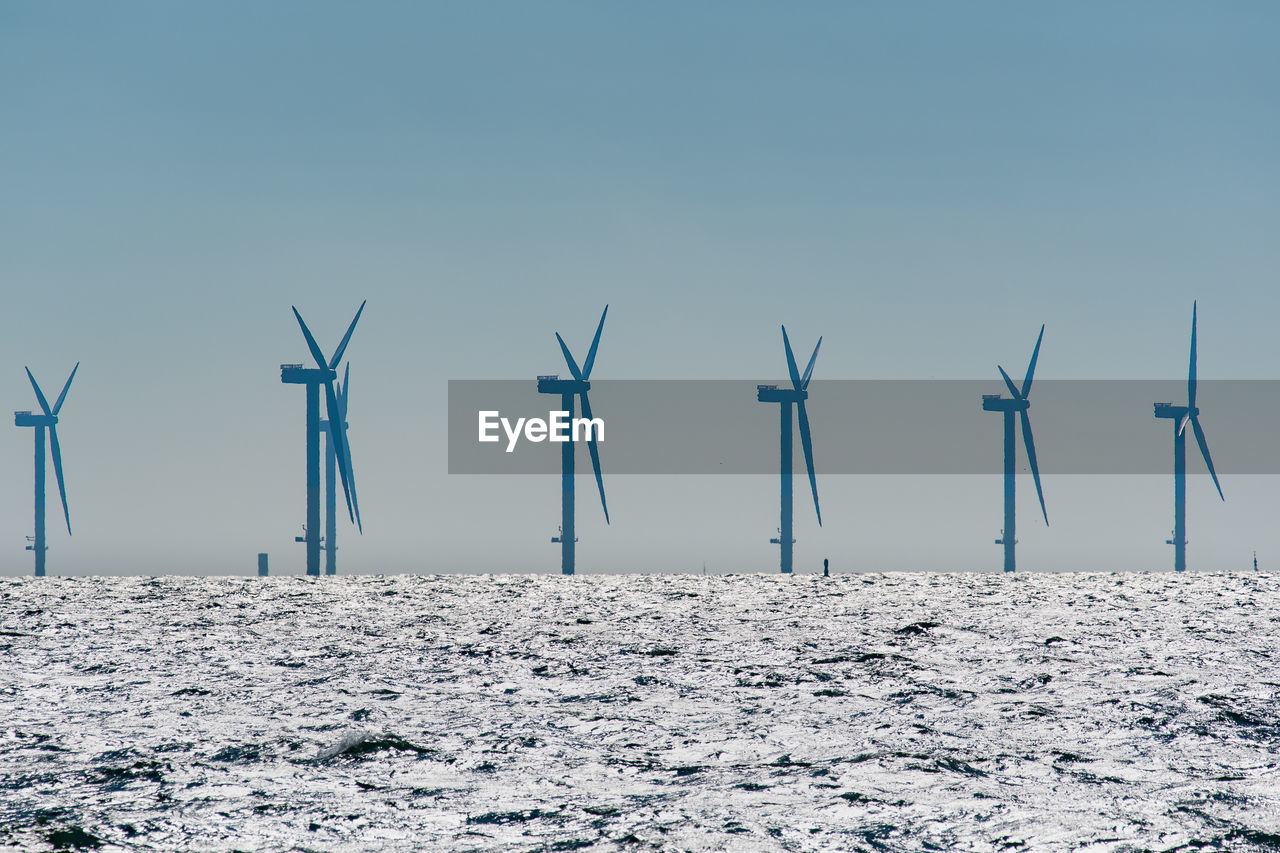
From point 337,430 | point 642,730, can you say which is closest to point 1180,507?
point 337,430

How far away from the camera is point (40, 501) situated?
134 metres

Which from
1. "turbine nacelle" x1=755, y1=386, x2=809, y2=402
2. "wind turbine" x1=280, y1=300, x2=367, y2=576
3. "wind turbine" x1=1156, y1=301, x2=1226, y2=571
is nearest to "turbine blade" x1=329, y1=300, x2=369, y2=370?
"wind turbine" x1=280, y1=300, x2=367, y2=576

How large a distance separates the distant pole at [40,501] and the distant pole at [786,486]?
284ft

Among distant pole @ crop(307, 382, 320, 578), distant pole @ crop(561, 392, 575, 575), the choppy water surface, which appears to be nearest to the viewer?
the choppy water surface

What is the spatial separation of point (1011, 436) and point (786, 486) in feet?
84.8

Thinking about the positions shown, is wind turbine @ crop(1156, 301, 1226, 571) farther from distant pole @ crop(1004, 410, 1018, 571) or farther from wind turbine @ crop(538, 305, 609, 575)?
wind turbine @ crop(538, 305, 609, 575)

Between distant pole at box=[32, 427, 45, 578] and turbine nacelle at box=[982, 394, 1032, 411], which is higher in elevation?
turbine nacelle at box=[982, 394, 1032, 411]

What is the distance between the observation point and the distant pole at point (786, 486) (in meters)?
115

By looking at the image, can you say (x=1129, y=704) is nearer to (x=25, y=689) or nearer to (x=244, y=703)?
(x=244, y=703)

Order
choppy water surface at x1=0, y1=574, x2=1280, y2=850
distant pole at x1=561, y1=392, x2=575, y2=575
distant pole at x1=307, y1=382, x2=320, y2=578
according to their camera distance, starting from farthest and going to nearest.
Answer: distant pole at x1=561, y1=392, x2=575, y2=575 < distant pole at x1=307, y1=382, x2=320, y2=578 < choppy water surface at x1=0, y1=574, x2=1280, y2=850

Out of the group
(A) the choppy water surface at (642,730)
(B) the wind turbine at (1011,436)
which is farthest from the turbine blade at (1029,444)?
(A) the choppy water surface at (642,730)

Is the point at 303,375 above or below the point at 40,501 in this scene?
above

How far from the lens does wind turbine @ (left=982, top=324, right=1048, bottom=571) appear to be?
391ft

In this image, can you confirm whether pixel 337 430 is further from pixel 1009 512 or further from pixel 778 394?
pixel 1009 512
